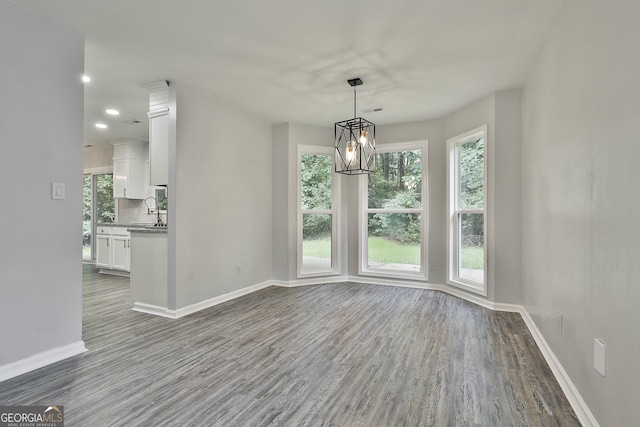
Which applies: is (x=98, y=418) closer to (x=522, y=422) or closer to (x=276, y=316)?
(x=276, y=316)

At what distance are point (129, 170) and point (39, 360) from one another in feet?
15.7

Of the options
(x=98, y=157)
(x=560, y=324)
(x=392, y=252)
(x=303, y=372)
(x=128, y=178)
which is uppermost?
(x=98, y=157)

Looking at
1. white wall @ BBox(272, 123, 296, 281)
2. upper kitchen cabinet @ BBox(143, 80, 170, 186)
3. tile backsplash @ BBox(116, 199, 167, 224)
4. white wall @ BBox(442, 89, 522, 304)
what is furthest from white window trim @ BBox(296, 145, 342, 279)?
tile backsplash @ BBox(116, 199, 167, 224)

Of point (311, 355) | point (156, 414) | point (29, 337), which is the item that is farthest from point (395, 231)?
point (29, 337)

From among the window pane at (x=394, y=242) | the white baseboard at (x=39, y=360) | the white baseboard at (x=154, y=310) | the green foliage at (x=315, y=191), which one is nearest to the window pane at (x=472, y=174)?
the window pane at (x=394, y=242)

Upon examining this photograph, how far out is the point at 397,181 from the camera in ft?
16.8

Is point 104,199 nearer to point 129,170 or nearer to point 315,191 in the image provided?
point 129,170

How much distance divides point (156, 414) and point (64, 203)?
173 centimetres

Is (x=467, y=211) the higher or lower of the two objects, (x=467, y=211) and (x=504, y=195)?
the lower

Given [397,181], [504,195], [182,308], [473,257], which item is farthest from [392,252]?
[182,308]

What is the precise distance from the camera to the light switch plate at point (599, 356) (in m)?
1.52

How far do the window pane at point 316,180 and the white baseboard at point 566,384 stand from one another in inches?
130

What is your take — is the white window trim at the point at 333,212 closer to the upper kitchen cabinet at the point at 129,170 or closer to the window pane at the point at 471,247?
the window pane at the point at 471,247

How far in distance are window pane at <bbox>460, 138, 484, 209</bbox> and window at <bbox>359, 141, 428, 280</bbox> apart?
0.56m
